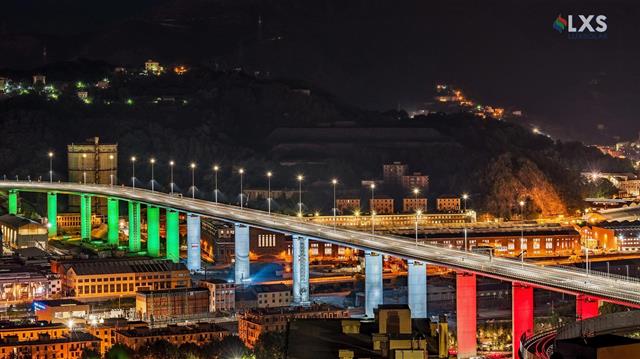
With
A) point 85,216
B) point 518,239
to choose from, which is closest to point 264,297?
point 518,239

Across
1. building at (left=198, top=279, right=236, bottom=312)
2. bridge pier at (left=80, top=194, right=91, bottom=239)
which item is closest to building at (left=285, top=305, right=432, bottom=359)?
building at (left=198, top=279, right=236, bottom=312)

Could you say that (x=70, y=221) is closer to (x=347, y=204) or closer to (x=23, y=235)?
(x=23, y=235)

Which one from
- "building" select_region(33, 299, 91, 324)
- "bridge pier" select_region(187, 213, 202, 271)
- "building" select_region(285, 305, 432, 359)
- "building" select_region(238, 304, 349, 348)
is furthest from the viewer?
"bridge pier" select_region(187, 213, 202, 271)

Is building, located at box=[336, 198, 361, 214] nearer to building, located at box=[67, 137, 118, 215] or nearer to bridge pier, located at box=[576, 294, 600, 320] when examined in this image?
building, located at box=[67, 137, 118, 215]

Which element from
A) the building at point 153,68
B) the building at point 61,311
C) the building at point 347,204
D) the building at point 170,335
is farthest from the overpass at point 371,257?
the building at point 153,68

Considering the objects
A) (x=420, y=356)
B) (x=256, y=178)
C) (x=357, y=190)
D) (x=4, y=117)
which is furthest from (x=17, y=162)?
(x=420, y=356)

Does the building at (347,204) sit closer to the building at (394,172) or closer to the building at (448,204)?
the building at (448,204)
